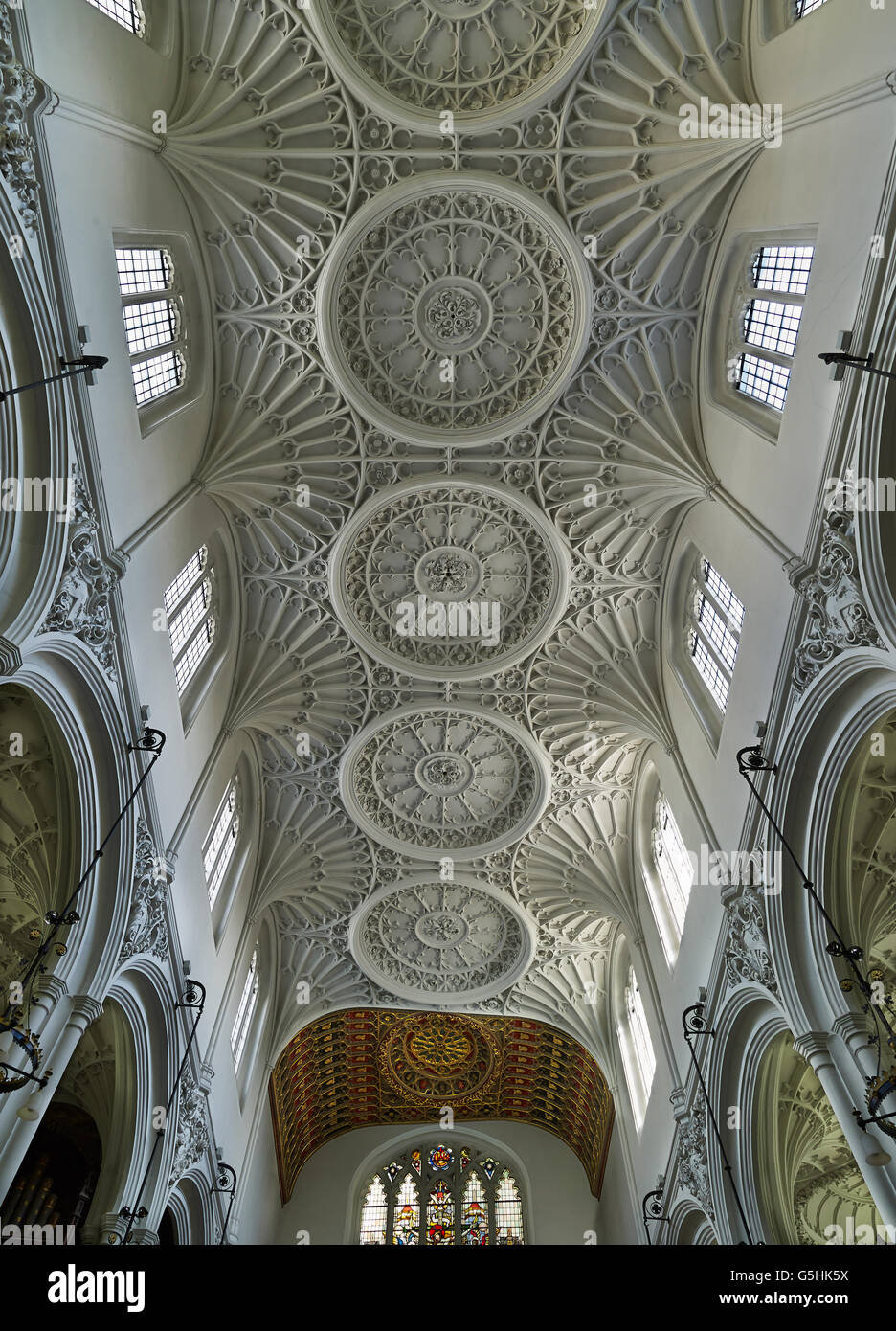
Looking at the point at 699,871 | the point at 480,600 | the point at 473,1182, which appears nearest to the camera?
the point at 699,871

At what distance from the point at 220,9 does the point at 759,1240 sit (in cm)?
2069

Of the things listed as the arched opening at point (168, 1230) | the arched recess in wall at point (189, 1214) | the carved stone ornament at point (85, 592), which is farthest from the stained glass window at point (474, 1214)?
the carved stone ornament at point (85, 592)

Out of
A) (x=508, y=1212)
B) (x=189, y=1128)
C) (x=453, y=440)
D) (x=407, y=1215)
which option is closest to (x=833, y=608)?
(x=453, y=440)

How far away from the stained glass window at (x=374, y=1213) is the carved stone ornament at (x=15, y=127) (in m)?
25.2

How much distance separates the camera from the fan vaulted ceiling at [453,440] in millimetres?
15031

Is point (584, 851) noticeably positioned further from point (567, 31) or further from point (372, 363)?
point (567, 31)

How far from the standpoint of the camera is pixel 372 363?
Answer: 58.2 feet

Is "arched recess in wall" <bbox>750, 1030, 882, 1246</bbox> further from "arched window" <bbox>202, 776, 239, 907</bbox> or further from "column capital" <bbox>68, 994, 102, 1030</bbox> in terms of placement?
"arched window" <bbox>202, 776, 239, 907</bbox>

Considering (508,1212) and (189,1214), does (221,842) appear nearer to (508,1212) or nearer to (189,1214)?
(189,1214)

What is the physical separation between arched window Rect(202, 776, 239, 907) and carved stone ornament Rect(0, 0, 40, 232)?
11.3 m

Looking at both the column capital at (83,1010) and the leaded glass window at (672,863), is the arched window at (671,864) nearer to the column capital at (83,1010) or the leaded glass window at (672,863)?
the leaded glass window at (672,863)
